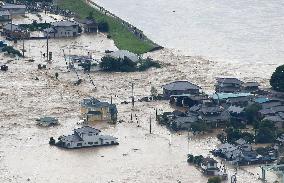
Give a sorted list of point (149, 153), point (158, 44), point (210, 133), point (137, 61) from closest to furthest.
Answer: point (149, 153) → point (210, 133) → point (137, 61) → point (158, 44)

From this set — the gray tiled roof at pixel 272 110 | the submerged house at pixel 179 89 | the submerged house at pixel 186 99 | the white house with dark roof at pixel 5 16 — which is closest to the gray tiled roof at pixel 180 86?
the submerged house at pixel 179 89

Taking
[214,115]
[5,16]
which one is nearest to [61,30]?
[5,16]

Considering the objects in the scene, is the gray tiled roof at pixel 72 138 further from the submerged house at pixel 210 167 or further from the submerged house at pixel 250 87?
the submerged house at pixel 250 87

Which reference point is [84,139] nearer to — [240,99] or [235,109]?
[235,109]

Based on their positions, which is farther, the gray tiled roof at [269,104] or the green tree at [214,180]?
the gray tiled roof at [269,104]

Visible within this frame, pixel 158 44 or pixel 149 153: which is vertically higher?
pixel 158 44

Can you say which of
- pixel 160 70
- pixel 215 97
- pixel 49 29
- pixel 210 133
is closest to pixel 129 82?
pixel 160 70

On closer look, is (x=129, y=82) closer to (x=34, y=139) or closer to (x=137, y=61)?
(x=137, y=61)
